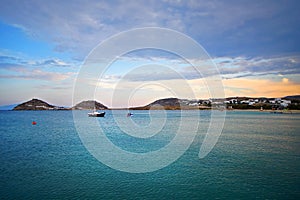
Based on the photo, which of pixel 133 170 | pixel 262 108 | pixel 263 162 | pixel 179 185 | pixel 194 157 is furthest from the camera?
pixel 262 108

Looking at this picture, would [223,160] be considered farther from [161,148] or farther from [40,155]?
[40,155]

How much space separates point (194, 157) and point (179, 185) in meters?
8.63

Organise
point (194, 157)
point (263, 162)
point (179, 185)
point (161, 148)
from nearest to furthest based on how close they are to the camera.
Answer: point (179, 185)
point (263, 162)
point (194, 157)
point (161, 148)

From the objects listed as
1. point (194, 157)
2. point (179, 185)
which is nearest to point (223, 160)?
point (194, 157)

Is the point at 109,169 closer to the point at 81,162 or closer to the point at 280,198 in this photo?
the point at 81,162

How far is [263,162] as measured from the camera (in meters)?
21.6

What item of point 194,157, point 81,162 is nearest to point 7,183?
point 81,162

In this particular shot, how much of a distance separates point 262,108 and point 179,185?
6953 inches

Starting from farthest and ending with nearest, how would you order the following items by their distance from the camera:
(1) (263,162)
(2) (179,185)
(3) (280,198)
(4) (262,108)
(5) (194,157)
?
(4) (262,108) → (5) (194,157) → (1) (263,162) → (2) (179,185) → (3) (280,198)

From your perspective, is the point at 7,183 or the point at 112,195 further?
the point at 7,183

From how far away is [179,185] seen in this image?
1570cm

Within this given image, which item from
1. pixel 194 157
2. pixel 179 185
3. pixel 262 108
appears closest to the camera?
pixel 179 185

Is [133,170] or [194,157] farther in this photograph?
[194,157]

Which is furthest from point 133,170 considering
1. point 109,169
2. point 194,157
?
point 194,157
